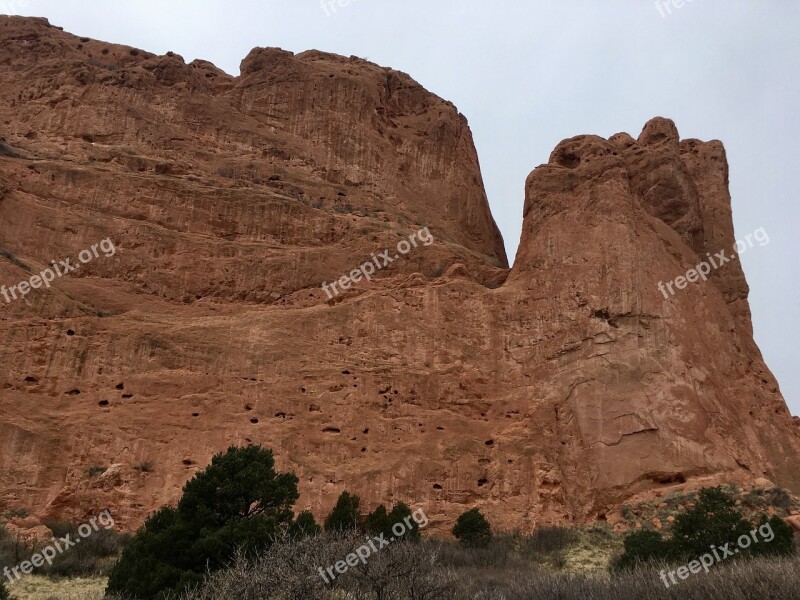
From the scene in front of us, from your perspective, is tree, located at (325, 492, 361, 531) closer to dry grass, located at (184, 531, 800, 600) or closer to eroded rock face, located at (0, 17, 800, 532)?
eroded rock face, located at (0, 17, 800, 532)

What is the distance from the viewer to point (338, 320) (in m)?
25.6

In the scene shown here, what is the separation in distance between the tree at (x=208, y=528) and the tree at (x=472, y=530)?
5.74 meters

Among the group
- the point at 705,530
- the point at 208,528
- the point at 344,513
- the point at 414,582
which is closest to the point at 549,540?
the point at 705,530

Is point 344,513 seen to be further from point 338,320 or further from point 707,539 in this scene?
point 707,539

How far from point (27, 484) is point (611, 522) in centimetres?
1488

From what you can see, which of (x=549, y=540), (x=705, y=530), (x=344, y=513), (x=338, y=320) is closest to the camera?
(x=705, y=530)

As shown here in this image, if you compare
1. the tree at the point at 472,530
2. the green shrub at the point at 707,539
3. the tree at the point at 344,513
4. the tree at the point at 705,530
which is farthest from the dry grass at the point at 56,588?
the tree at the point at 705,530

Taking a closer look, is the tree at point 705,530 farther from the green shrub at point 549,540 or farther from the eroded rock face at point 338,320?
the eroded rock face at point 338,320

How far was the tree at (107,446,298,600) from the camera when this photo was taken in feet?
47.5

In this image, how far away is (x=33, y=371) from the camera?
2211 centimetres

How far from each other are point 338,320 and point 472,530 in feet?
26.6

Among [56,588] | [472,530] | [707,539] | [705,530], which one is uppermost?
[56,588]

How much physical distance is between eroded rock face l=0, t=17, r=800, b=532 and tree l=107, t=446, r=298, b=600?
5249mm

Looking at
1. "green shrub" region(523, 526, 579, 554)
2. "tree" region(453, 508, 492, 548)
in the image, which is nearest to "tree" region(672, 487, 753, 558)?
"green shrub" region(523, 526, 579, 554)
